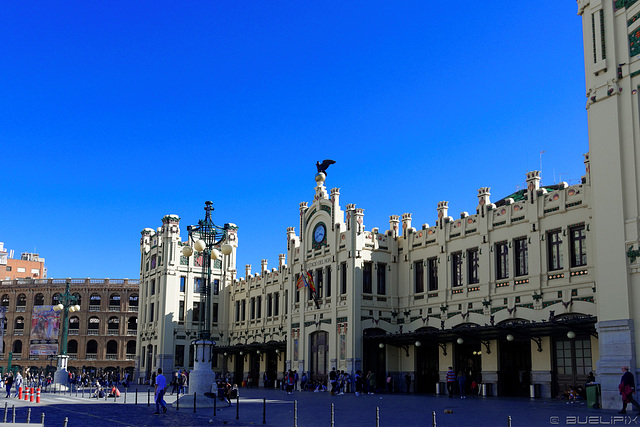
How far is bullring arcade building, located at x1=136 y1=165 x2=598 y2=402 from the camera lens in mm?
31844

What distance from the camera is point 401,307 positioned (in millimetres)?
43250

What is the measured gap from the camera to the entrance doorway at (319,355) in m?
44.8

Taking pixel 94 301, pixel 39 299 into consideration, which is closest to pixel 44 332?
pixel 39 299

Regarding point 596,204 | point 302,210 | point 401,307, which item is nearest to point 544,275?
point 596,204

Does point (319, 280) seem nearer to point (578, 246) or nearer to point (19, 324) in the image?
point (578, 246)

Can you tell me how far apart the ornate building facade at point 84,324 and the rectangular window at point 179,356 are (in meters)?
28.0

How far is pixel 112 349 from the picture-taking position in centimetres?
9019

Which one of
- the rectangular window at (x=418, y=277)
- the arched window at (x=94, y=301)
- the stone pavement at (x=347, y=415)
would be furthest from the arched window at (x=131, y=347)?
the stone pavement at (x=347, y=415)

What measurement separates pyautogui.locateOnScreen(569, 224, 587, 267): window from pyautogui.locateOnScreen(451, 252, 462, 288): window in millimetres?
7927

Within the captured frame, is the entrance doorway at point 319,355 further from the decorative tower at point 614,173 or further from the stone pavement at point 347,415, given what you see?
the decorative tower at point 614,173

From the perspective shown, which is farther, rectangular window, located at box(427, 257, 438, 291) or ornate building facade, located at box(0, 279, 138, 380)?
ornate building facade, located at box(0, 279, 138, 380)

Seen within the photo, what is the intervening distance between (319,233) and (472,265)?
41.1ft

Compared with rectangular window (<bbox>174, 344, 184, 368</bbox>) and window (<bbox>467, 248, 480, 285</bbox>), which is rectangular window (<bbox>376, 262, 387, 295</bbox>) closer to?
window (<bbox>467, 248, 480, 285</bbox>)

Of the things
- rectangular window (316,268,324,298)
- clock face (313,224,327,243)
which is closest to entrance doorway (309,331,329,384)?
rectangular window (316,268,324,298)
